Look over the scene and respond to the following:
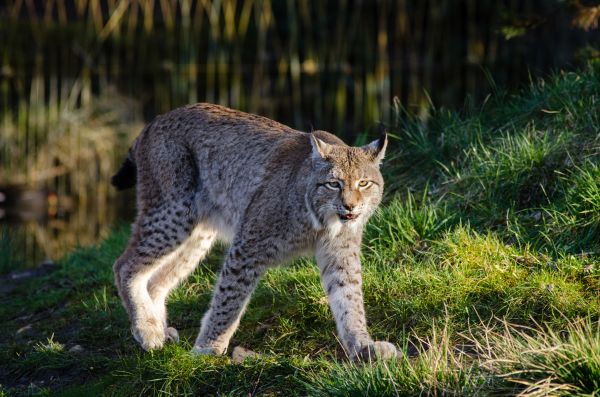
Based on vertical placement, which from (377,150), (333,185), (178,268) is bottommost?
(178,268)

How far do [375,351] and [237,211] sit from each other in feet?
4.92

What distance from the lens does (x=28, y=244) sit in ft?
32.6

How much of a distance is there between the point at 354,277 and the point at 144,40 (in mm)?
8274

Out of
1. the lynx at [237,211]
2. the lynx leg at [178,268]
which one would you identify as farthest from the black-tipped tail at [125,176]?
the lynx leg at [178,268]

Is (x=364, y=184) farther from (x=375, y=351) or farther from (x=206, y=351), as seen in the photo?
(x=206, y=351)

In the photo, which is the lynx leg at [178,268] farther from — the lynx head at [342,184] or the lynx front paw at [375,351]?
the lynx front paw at [375,351]

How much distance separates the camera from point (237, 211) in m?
5.77

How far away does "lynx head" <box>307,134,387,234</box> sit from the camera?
5.08 metres

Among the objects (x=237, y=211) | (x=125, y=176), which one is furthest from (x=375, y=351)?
(x=125, y=176)

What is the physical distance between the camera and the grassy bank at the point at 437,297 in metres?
4.04

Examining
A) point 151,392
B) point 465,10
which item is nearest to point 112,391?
point 151,392

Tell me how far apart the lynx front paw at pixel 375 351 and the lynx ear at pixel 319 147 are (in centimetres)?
108

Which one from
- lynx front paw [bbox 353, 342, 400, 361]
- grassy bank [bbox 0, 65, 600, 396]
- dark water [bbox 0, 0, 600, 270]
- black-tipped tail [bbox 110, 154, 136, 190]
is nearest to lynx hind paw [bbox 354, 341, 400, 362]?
lynx front paw [bbox 353, 342, 400, 361]

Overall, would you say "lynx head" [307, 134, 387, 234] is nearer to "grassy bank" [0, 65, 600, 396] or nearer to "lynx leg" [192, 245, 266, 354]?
"lynx leg" [192, 245, 266, 354]
